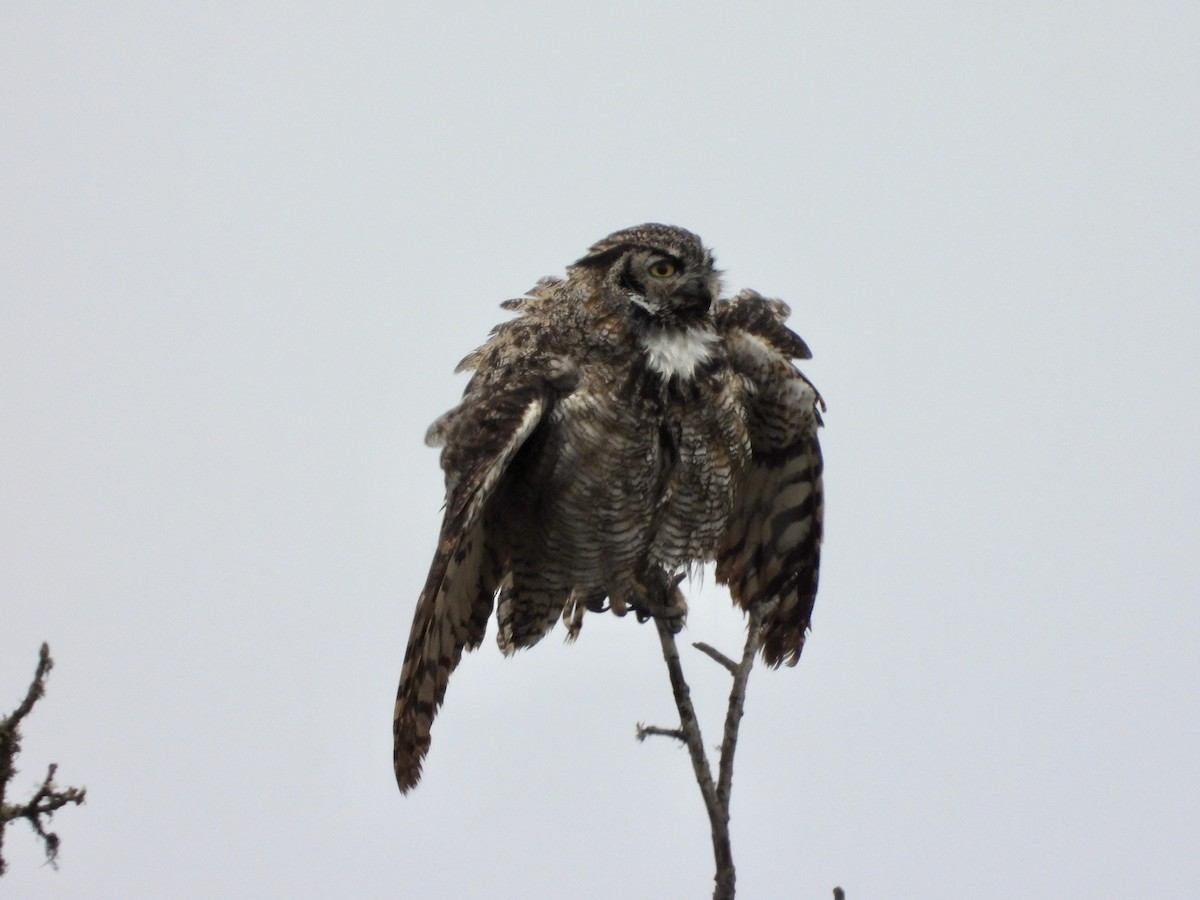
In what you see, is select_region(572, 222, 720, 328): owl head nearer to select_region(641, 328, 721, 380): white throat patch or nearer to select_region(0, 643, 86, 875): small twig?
select_region(641, 328, 721, 380): white throat patch

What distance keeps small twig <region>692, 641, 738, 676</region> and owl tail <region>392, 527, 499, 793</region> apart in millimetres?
1236

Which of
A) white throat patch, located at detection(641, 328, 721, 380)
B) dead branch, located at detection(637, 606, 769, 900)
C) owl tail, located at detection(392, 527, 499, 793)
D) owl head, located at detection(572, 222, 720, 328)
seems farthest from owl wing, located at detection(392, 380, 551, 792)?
dead branch, located at detection(637, 606, 769, 900)

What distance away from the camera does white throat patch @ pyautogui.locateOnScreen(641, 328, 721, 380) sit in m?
5.74

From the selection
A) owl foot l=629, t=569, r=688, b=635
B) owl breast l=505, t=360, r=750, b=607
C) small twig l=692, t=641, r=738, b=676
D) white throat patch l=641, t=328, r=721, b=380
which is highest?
white throat patch l=641, t=328, r=721, b=380

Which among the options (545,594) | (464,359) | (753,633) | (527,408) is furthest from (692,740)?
(464,359)

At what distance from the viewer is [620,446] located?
5.72 m

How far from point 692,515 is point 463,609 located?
1036 mm

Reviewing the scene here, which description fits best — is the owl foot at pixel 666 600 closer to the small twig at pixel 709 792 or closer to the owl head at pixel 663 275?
the owl head at pixel 663 275

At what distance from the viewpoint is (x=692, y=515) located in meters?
6.00

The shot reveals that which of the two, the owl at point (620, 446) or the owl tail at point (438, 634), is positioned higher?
the owl at point (620, 446)

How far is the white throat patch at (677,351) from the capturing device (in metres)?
5.74

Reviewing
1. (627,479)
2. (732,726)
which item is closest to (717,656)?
(732,726)

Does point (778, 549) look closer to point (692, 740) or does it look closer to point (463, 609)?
point (463, 609)

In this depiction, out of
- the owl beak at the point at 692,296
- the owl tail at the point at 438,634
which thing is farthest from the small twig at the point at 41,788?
the owl beak at the point at 692,296
